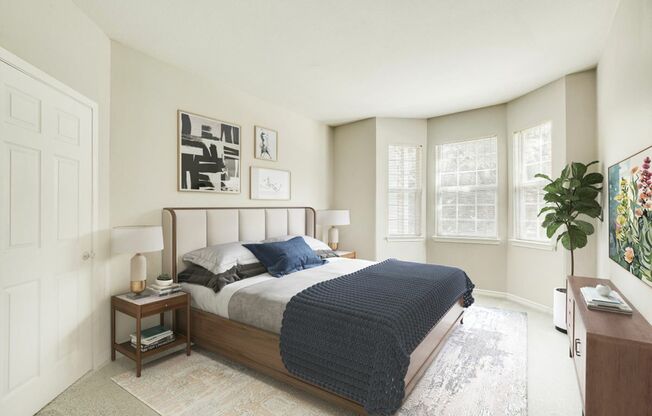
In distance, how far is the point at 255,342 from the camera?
2.38 meters

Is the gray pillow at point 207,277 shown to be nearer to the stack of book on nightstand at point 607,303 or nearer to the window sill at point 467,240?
the stack of book on nightstand at point 607,303

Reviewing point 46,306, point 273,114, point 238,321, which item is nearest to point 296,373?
point 238,321

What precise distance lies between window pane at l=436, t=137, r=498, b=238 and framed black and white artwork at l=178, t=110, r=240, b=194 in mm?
3181

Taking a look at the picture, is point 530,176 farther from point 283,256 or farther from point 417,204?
point 283,256

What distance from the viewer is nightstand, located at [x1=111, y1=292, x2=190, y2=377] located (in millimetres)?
2375

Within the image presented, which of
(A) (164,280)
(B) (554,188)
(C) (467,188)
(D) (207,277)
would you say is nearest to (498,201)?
(C) (467,188)

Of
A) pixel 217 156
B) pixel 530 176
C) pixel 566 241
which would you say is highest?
pixel 217 156

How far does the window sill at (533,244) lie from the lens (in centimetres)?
376

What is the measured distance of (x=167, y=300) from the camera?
101 inches

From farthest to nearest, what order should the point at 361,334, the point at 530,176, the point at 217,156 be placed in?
the point at 530,176, the point at 217,156, the point at 361,334

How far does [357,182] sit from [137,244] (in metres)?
3.43

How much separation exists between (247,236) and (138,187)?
1311 mm

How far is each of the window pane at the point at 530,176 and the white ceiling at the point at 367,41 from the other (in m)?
0.61

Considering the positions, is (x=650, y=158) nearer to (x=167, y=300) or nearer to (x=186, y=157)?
(x=167, y=300)
